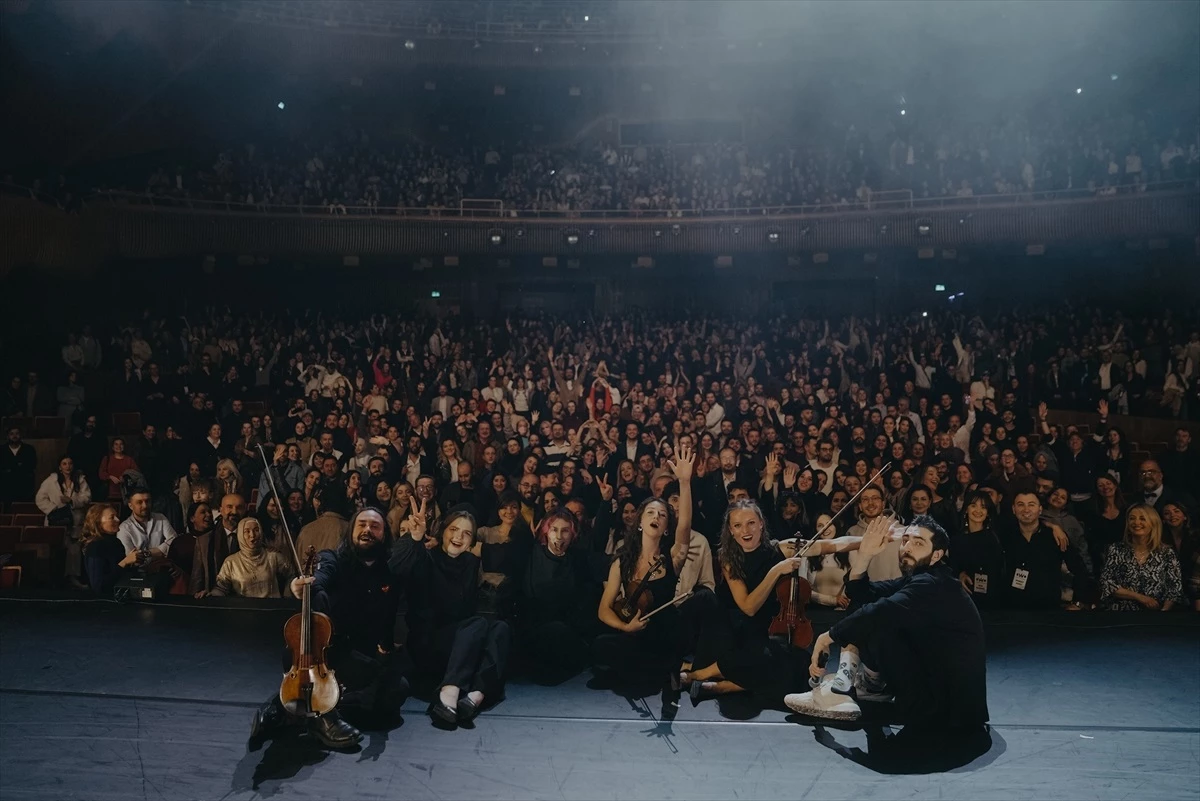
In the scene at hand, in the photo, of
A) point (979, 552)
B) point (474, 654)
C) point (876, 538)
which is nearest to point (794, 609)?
point (876, 538)

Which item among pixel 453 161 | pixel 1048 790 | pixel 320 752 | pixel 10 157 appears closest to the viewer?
pixel 1048 790

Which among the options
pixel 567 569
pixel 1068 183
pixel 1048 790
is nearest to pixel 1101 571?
pixel 1048 790

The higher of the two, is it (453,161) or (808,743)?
(453,161)

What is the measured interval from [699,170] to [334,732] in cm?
1325

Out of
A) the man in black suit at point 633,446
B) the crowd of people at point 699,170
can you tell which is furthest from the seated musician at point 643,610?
the crowd of people at point 699,170

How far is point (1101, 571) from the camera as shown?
529 centimetres

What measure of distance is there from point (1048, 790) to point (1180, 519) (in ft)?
8.84

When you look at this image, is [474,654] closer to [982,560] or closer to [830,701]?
[830,701]

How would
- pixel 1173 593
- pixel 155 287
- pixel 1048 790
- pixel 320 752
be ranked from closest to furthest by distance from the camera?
pixel 1048 790 → pixel 320 752 → pixel 1173 593 → pixel 155 287

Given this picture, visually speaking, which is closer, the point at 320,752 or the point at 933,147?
the point at 320,752

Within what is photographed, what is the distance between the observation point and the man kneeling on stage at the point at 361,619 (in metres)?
3.79

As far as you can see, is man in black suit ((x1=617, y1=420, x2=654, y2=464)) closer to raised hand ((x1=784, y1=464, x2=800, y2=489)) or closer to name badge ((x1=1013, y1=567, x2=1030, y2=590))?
raised hand ((x1=784, y1=464, x2=800, y2=489))

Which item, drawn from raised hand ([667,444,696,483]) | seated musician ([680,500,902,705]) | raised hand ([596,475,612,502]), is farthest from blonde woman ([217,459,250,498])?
seated musician ([680,500,902,705])

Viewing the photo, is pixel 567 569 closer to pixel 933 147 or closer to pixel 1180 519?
pixel 1180 519
